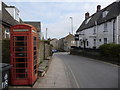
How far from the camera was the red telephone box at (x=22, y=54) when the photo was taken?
6688mm

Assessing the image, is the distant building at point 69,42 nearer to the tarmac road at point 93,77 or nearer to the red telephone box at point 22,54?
the tarmac road at point 93,77

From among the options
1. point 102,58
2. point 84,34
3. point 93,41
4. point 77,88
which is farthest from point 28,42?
point 84,34

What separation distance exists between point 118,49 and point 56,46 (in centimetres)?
8089

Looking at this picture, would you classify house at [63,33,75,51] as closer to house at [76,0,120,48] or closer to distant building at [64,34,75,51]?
distant building at [64,34,75,51]

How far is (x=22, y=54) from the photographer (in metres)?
6.79

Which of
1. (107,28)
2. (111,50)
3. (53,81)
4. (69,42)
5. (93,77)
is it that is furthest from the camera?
(69,42)

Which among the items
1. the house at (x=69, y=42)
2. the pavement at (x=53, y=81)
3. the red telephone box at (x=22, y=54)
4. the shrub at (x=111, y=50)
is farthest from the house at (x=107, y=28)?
the house at (x=69, y=42)

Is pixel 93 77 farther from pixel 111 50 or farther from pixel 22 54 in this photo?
pixel 111 50

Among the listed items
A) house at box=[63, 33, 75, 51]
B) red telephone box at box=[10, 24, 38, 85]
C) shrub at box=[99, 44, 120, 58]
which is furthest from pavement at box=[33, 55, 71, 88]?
house at box=[63, 33, 75, 51]

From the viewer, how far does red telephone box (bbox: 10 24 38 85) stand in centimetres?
669

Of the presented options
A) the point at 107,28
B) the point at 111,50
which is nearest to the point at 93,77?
the point at 111,50

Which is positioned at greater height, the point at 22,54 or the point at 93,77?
the point at 22,54

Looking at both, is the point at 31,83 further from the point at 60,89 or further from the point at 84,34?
the point at 84,34

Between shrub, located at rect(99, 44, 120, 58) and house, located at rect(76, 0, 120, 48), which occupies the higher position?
house, located at rect(76, 0, 120, 48)
